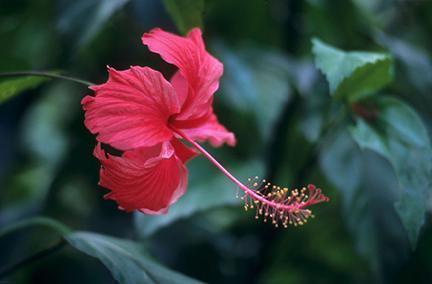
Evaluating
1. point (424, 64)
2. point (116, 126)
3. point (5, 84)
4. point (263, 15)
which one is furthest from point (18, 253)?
point (424, 64)

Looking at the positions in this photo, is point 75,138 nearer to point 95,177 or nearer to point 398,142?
point 95,177

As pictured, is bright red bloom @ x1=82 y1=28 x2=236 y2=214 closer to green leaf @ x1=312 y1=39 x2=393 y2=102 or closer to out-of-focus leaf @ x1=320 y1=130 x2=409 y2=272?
green leaf @ x1=312 y1=39 x2=393 y2=102

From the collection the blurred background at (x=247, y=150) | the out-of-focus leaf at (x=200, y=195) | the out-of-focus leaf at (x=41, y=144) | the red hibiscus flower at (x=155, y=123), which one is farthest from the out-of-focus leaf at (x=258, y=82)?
the red hibiscus flower at (x=155, y=123)

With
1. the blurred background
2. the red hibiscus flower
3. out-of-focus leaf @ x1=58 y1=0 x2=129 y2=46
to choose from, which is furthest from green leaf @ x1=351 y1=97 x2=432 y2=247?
out-of-focus leaf @ x1=58 y1=0 x2=129 y2=46

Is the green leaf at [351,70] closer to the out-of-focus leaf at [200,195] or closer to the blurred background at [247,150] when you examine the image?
the blurred background at [247,150]

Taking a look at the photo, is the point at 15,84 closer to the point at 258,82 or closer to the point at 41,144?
the point at 258,82

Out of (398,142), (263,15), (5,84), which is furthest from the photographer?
(263,15)
